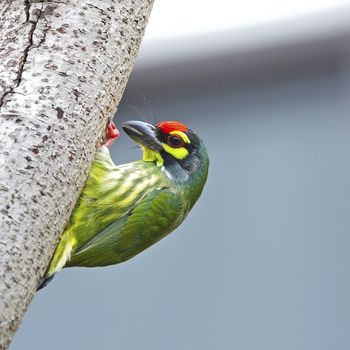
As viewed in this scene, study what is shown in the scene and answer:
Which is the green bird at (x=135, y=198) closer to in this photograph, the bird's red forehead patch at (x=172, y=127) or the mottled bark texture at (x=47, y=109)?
the bird's red forehead patch at (x=172, y=127)

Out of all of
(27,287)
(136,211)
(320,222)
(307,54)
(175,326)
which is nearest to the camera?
(27,287)

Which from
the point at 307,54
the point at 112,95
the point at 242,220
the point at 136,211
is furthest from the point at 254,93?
the point at 112,95

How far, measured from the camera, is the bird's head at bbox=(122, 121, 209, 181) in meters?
3.93

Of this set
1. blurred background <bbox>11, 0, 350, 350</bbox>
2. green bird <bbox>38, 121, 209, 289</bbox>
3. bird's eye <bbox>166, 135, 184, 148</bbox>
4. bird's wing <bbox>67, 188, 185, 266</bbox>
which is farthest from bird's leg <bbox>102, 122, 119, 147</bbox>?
blurred background <bbox>11, 0, 350, 350</bbox>

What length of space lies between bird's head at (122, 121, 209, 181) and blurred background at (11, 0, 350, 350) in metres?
3.39

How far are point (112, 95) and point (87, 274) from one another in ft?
18.1

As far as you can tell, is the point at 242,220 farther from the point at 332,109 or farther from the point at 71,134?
the point at 71,134

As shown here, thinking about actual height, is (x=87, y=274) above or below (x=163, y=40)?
below

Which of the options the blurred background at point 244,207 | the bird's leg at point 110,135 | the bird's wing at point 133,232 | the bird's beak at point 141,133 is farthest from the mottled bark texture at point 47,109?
the blurred background at point 244,207

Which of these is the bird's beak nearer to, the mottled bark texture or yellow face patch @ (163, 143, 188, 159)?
yellow face patch @ (163, 143, 188, 159)

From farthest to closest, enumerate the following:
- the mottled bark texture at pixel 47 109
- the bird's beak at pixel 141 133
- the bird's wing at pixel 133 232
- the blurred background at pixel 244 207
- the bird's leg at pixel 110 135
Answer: the blurred background at pixel 244 207, the bird's beak at pixel 141 133, the bird's wing at pixel 133 232, the bird's leg at pixel 110 135, the mottled bark texture at pixel 47 109

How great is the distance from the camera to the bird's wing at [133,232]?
12.0 ft

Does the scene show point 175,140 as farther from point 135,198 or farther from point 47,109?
point 47,109

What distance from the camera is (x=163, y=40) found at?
9.22 m
